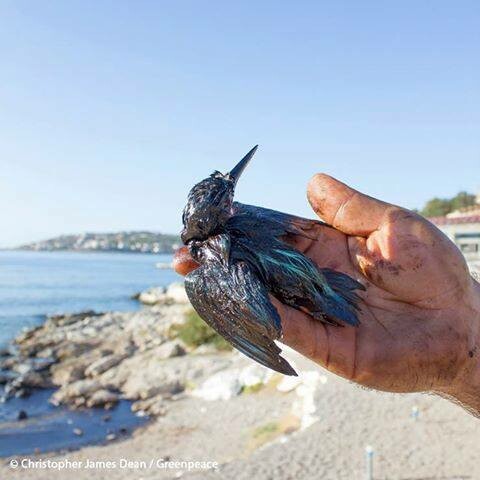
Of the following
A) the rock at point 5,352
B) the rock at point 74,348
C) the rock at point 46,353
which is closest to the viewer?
the rock at point 74,348

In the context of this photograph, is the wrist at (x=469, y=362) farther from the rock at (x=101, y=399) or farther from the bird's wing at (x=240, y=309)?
the rock at (x=101, y=399)

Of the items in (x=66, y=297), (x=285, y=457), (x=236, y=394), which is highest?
(x=285, y=457)

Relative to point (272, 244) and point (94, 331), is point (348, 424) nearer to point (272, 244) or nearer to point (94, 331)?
point (272, 244)

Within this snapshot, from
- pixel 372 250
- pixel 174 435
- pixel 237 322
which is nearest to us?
pixel 237 322

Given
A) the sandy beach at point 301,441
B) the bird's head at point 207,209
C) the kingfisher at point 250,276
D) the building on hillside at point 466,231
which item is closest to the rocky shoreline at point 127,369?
the sandy beach at point 301,441

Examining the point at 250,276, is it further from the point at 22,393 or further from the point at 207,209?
the point at 22,393

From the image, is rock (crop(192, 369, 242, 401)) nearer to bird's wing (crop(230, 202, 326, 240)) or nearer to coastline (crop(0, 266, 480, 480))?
coastline (crop(0, 266, 480, 480))

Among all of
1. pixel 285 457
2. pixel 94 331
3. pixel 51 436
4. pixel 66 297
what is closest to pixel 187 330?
pixel 51 436

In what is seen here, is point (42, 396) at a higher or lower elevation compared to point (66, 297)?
higher
